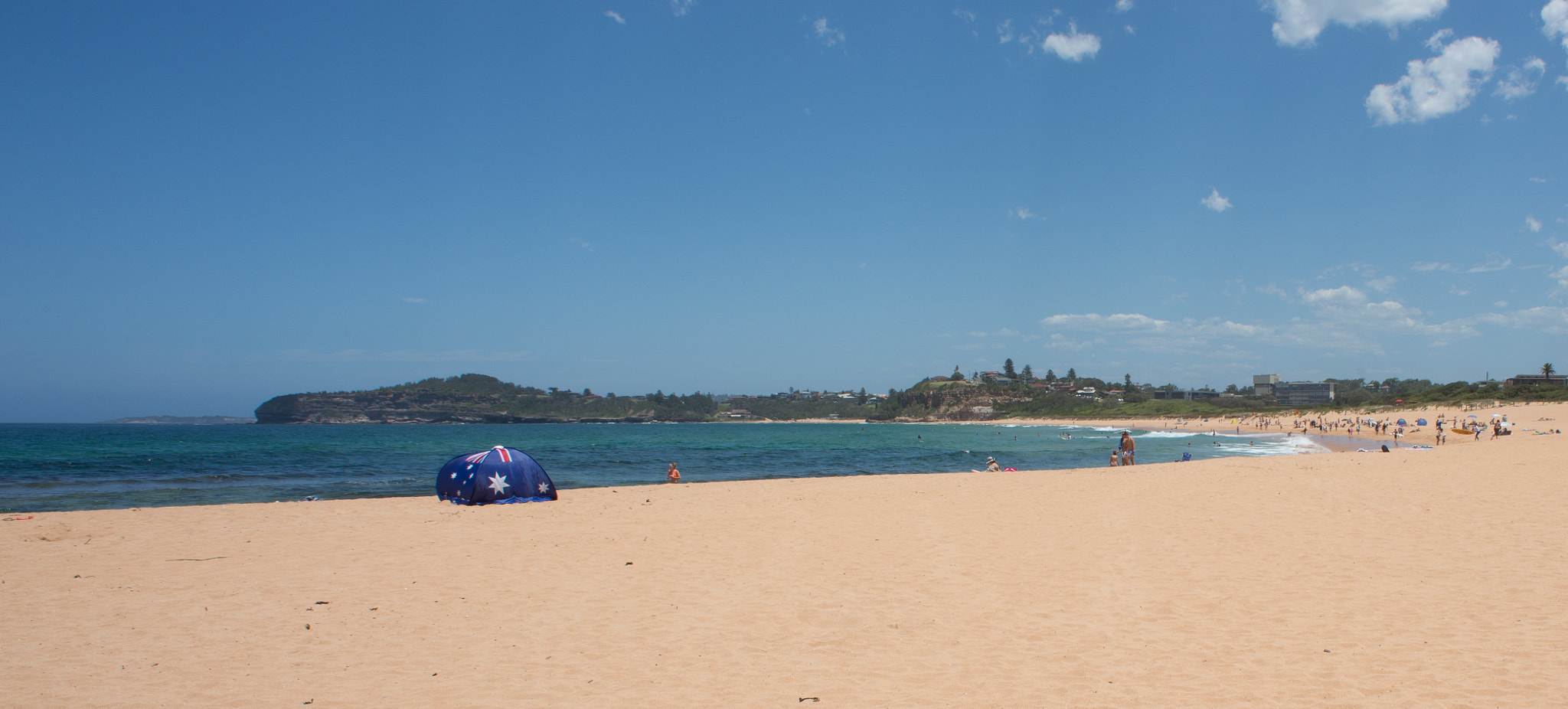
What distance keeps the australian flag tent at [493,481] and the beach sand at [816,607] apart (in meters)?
2.40

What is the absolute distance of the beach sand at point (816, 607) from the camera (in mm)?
5191


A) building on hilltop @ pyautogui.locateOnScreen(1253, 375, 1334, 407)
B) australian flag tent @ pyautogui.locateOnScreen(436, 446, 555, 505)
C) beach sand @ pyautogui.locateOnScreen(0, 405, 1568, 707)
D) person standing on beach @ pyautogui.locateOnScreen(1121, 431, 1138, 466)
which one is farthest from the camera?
building on hilltop @ pyautogui.locateOnScreen(1253, 375, 1334, 407)

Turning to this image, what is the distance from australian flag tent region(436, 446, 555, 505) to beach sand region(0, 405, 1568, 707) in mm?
2402

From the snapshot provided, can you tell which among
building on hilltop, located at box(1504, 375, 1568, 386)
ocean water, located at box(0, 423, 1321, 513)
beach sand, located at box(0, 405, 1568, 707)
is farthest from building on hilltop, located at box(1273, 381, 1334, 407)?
beach sand, located at box(0, 405, 1568, 707)

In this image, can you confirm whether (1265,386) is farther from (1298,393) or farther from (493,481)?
(493,481)

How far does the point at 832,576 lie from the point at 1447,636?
5.50 meters

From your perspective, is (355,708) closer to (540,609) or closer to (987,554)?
(540,609)

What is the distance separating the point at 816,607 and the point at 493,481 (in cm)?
1107

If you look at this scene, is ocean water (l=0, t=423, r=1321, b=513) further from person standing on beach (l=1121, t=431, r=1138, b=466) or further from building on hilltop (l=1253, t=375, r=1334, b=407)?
building on hilltop (l=1253, t=375, r=1334, b=407)

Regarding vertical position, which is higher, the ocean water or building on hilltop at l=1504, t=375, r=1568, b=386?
building on hilltop at l=1504, t=375, r=1568, b=386

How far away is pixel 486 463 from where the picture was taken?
1633cm

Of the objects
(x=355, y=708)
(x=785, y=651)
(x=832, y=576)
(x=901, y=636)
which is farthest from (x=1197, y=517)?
(x=355, y=708)

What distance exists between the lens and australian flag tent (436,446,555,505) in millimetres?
16062

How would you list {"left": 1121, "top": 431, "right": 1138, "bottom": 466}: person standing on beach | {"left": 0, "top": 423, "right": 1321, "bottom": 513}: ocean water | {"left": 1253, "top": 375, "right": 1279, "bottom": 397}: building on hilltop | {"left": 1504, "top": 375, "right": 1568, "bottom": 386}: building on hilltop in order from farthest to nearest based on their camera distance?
{"left": 1253, "top": 375, "right": 1279, "bottom": 397}: building on hilltop < {"left": 1504, "top": 375, "right": 1568, "bottom": 386}: building on hilltop < {"left": 1121, "top": 431, "right": 1138, "bottom": 466}: person standing on beach < {"left": 0, "top": 423, "right": 1321, "bottom": 513}: ocean water
